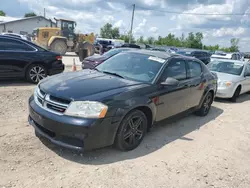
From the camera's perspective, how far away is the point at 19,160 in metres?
3.28

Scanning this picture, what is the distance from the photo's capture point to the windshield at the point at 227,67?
8916 millimetres

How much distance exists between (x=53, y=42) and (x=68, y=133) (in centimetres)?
1801

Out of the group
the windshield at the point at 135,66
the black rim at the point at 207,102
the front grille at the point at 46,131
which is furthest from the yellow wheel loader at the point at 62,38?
the front grille at the point at 46,131

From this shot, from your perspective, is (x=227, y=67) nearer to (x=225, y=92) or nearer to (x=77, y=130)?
(x=225, y=92)

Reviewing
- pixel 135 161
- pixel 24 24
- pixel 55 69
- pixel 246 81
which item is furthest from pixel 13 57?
pixel 24 24

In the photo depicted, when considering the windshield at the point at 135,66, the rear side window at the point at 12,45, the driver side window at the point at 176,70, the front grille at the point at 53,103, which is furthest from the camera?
the rear side window at the point at 12,45

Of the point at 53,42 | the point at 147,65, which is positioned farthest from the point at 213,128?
the point at 53,42

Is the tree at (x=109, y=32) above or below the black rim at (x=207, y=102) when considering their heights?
above

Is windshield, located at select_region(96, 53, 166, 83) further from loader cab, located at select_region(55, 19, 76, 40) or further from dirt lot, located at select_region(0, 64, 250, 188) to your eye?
loader cab, located at select_region(55, 19, 76, 40)

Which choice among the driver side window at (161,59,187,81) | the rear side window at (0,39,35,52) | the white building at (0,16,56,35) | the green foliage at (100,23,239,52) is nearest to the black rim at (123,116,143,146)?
the driver side window at (161,59,187,81)

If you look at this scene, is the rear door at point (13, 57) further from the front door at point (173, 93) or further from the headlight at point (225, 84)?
the headlight at point (225, 84)

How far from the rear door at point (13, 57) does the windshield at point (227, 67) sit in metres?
6.81

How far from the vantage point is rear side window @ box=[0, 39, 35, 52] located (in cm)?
726

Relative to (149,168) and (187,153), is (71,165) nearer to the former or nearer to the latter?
(149,168)
